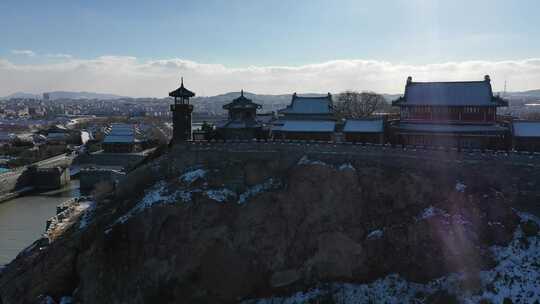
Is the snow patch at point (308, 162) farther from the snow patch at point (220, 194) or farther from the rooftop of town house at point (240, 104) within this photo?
the rooftop of town house at point (240, 104)

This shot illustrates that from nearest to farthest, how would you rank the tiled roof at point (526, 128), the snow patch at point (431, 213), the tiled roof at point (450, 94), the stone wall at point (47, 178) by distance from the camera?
the snow patch at point (431, 213), the tiled roof at point (526, 128), the tiled roof at point (450, 94), the stone wall at point (47, 178)

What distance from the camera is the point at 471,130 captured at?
29.9 m

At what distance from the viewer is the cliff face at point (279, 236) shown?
21609 millimetres

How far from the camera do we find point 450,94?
3219 centimetres

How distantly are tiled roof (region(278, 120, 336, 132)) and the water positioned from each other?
2265 cm

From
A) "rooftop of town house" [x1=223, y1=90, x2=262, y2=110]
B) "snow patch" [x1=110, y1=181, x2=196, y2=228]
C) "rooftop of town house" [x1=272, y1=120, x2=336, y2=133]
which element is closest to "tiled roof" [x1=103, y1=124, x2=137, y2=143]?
"rooftop of town house" [x1=223, y1=90, x2=262, y2=110]

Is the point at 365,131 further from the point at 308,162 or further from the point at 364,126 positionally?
the point at 308,162

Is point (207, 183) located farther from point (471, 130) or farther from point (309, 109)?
point (471, 130)

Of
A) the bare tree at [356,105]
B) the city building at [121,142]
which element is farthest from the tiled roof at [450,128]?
the city building at [121,142]

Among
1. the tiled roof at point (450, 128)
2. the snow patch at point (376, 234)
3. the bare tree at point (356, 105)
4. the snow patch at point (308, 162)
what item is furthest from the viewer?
the bare tree at point (356, 105)

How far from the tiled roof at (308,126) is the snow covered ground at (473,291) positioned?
13943mm

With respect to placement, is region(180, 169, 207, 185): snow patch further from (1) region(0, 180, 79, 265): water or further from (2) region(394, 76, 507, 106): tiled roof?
(1) region(0, 180, 79, 265): water

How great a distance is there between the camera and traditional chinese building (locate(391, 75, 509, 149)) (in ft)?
97.9

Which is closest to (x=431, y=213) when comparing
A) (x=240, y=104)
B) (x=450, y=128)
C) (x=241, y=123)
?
(x=450, y=128)
